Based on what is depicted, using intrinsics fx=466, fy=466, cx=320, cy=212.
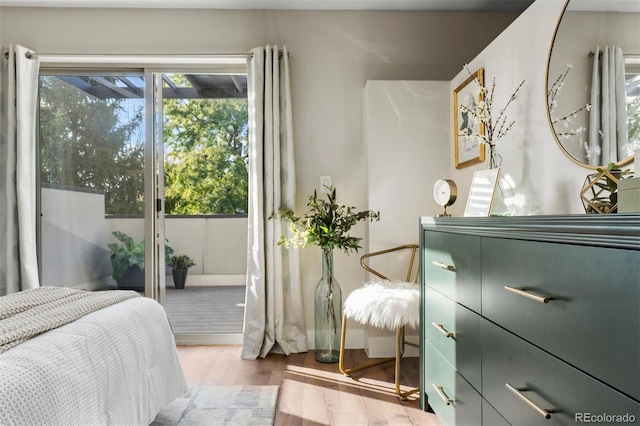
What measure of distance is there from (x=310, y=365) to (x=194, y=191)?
1.62 m

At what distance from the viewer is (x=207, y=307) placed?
3791 millimetres

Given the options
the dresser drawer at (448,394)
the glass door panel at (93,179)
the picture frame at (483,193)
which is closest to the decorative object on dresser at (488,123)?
the picture frame at (483,193)

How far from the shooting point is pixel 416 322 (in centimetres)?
254

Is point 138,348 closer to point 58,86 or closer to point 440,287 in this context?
point 440,287

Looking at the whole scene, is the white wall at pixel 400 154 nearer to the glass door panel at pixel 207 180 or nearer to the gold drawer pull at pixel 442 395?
the glass door panel at pixel 207 180

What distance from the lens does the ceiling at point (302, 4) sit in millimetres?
3445

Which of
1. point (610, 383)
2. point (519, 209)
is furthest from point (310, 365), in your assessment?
point (610, 383)

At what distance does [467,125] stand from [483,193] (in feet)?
3.05

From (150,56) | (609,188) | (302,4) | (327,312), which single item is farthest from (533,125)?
(150,56)

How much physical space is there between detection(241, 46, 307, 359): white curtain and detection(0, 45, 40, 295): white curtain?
1.61m

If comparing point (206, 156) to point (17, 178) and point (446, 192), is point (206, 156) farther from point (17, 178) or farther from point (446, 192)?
point (446, 192)

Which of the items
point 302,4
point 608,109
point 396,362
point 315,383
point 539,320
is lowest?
point 315,383

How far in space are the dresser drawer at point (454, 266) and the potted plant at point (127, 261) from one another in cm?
238

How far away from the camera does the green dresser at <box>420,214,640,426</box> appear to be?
3.02ft
